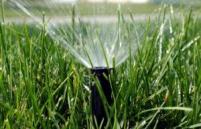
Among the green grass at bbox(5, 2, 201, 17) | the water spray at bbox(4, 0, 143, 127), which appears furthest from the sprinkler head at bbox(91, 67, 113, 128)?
the green grass at bbox(5, 2, 201, 17)

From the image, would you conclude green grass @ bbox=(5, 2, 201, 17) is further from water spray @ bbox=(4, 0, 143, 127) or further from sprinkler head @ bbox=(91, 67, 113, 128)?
sprinkler head @ bbox=(91, 67, 113, 128)

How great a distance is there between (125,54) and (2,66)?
30 cm

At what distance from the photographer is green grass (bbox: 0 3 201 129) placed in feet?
2.98

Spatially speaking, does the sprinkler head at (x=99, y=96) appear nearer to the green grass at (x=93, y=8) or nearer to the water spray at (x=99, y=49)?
the water spray at (x=99, y=49)

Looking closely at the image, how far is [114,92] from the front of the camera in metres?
0.98

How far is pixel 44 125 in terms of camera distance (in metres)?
0.90

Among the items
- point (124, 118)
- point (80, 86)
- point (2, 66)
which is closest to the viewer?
point (124, 118)

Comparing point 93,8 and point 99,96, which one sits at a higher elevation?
point 93,8

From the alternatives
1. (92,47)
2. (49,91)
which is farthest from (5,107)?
(92,47)

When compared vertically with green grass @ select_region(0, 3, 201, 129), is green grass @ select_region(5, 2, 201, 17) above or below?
above

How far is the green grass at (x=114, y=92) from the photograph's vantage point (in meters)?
0.91

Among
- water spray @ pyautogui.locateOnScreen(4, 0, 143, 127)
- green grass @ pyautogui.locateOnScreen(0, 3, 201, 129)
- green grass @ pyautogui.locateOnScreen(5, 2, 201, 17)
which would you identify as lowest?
green grass @ pyautogui.locateOnScreen(0, 3, 201, 129)

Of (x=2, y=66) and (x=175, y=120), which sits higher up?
(x=2, y=66)

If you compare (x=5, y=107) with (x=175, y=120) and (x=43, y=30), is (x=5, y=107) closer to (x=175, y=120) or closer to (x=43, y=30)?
(x=43, y=30)
